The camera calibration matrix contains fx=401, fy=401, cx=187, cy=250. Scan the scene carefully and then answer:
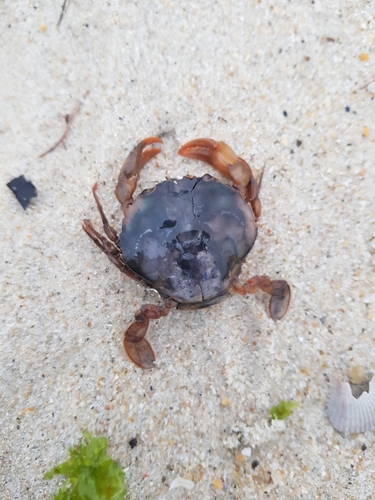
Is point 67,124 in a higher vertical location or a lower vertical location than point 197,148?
higher

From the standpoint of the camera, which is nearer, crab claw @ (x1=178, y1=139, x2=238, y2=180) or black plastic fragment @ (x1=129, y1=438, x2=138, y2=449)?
black plastic fragment @ (x1=129, y1=438, x2=138, y2=449)

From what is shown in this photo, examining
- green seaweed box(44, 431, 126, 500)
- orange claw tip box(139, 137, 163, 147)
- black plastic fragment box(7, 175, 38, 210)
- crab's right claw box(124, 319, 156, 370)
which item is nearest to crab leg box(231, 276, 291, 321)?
crab's right claw box(124, 319, 156, 370)

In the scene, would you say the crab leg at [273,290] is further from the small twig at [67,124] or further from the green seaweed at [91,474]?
the small twig at [67,124]

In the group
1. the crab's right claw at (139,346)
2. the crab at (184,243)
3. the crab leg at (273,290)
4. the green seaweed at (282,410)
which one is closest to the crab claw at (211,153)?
the crab at (184,243)

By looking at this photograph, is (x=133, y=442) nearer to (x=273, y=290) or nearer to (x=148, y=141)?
(x=273, y=290)

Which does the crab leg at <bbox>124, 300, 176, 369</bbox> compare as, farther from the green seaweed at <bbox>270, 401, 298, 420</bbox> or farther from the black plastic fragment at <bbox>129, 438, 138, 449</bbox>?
the green seaweed at <bbox>270, 401, 298, 420</bbox>

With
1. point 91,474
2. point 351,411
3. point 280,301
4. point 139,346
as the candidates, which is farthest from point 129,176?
point 351,411

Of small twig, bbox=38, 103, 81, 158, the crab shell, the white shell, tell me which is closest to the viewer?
the crab shell
